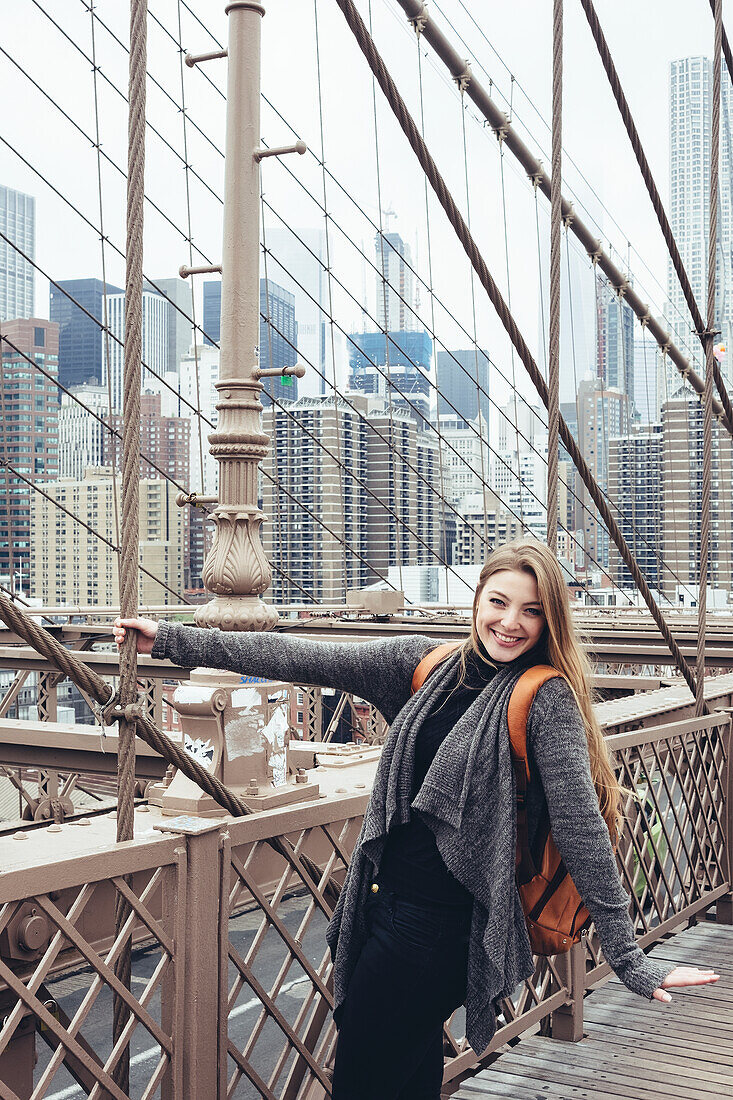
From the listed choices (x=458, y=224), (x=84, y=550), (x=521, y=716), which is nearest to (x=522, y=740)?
(x=521, y=716)

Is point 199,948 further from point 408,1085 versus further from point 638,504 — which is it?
point 638,504

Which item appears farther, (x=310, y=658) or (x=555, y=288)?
(x=555, y=288)

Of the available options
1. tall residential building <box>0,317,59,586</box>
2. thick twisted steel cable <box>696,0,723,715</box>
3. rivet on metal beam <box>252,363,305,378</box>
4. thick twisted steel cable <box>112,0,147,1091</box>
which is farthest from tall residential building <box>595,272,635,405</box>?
thick twisted steel cable <box>112,0,147,1091</box>

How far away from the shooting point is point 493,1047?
119 inches

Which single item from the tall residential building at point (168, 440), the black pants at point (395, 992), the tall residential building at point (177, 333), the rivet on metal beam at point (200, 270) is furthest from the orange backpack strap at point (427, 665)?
the tall residential building at point (168, 440)

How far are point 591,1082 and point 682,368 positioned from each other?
1130 centimetres

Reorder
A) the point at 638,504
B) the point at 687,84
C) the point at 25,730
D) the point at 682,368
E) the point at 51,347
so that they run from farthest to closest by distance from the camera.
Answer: the point at 687,84 → the point at 638,504 → the point at 682,368 → the point at 51,347 → the point at 25,730

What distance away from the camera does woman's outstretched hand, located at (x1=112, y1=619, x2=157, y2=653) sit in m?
2.05

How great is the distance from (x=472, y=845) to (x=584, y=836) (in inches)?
7.3

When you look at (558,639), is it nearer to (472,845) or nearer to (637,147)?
(472,845)

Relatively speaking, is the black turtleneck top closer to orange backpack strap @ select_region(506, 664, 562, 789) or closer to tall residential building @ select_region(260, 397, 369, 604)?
orange backpack strap @ select_region(506, 664, 562, 789)

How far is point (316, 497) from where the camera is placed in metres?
15.5

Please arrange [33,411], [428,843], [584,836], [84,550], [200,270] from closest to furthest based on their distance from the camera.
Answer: [584,836] → [428,843] → [200,270] → [84,550] → [33,411]

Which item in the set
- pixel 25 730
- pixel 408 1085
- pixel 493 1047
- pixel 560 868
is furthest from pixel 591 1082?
pixel 25 730
